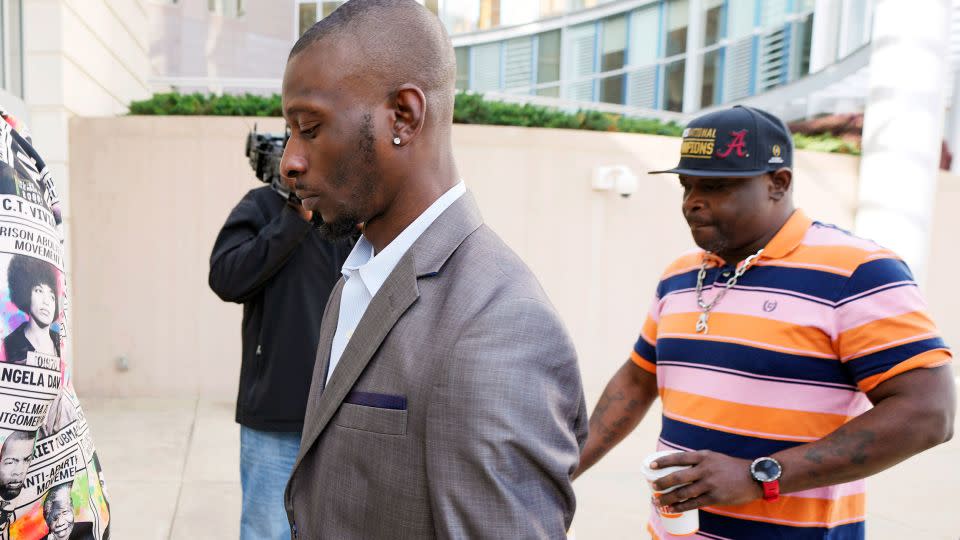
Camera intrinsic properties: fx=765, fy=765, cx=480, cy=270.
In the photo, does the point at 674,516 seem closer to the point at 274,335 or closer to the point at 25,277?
the point at 25,277

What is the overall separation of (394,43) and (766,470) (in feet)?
4.32

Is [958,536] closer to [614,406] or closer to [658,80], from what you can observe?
[614,406]

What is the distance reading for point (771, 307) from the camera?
6.46ft

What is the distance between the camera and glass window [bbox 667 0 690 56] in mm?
17297

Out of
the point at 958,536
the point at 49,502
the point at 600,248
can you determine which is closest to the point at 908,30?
the point at 600,248

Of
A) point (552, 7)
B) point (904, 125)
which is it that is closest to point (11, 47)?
point (904, 125)

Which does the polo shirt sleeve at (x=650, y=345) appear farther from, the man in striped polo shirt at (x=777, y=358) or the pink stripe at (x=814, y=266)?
the pink stripe at (x=814, y=266)

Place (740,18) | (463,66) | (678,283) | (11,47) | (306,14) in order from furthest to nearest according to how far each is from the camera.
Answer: (463,66) → (740,18) → (306,14) → (11,47) → (678,283)

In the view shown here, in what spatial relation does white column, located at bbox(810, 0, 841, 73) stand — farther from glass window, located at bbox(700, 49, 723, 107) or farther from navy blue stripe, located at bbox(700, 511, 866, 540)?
navy blue stripe, located at bbox(700, 511, 866, 540)

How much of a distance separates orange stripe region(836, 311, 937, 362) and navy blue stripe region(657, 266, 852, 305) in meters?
0.11

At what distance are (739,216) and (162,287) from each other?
6.37 meters

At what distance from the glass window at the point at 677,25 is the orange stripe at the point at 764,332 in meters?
16.6

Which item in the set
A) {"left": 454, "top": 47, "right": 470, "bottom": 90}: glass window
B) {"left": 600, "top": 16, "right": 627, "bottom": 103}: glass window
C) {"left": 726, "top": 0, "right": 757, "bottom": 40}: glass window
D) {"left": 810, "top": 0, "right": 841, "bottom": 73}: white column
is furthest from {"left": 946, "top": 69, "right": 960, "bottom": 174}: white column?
{"left": 454, "top": 47, "right": 470, "bottom": 90}: glass window

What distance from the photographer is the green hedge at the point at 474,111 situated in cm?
758
